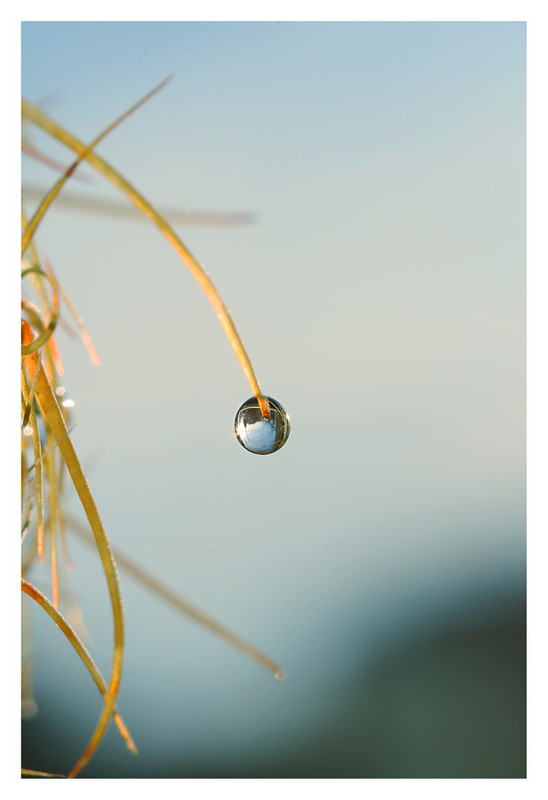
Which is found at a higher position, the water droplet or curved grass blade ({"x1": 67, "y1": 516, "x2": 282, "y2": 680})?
the water droplet

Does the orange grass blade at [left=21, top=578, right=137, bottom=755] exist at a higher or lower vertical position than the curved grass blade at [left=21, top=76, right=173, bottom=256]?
lower

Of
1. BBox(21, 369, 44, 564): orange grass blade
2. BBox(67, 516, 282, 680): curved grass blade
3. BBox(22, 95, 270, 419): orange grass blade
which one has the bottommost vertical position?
BBox(67, 516, 282, 680): curved grass blade

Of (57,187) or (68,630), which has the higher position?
(57,187)

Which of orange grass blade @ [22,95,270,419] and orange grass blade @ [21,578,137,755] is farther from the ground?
orange grass blade @ [22,95,270,419]
